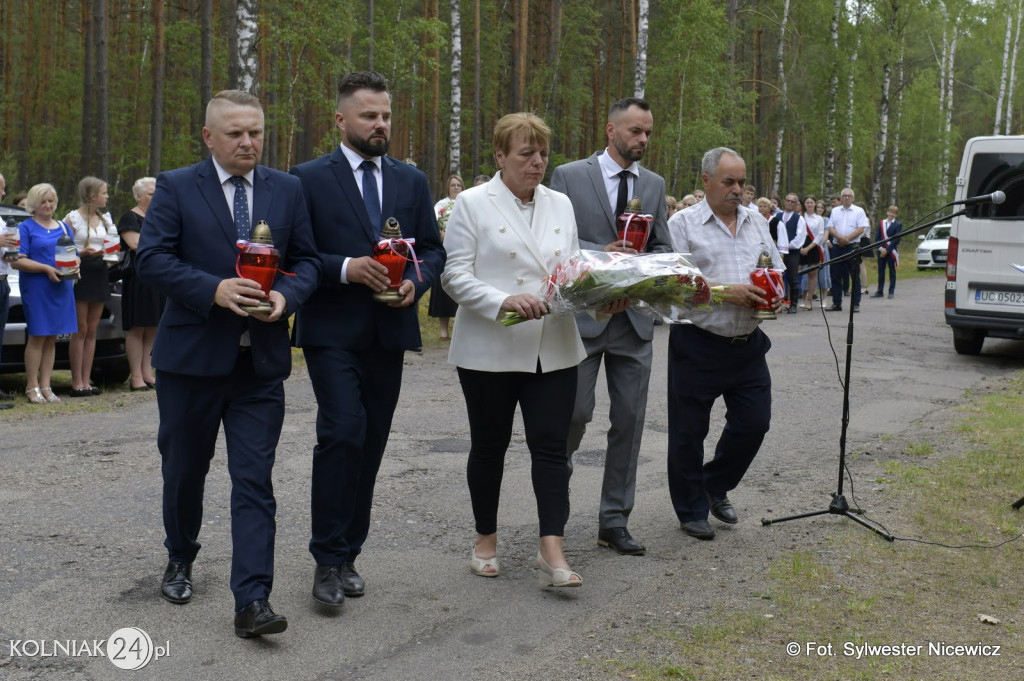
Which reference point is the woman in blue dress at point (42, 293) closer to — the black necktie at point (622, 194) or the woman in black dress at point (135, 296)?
the woman in black dress at point (135, 296)

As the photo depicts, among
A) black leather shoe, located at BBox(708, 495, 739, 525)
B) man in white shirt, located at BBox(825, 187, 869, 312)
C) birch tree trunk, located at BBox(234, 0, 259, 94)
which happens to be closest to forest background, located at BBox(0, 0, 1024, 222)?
birch tree trunk, located at BBox(234, 0, 259, 94)

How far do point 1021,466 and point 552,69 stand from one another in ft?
113

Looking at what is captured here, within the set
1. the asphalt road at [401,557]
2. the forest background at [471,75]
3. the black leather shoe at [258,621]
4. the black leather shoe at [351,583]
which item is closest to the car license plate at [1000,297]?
the asphalt road at [401,557]

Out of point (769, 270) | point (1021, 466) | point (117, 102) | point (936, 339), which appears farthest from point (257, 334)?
point (117, 102)

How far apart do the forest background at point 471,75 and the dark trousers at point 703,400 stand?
2008 centimetres

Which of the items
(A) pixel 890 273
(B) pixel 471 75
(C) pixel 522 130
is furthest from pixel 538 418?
(B) pixel 471 75

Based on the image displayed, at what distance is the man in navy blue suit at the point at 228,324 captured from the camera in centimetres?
453

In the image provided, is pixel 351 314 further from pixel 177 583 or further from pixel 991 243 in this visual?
pixel 991 243

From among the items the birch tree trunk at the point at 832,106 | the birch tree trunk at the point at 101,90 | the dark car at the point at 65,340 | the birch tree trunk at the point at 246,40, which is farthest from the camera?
the birch tree trunk at the point at 832,106

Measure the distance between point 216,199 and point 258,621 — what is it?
69.1 inches

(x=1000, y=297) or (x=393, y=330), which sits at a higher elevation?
(x=393, y=330)

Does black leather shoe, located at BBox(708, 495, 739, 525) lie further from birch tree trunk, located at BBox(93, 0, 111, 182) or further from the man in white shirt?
birch tree trunk, located at BBox(93, 0, 111, 182)

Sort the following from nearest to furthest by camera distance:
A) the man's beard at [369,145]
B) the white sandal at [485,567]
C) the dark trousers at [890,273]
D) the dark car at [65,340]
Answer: the man's beard at [369,145] < the white sandal at [485,567] < the dark car at [65,340] < the dark trousers at [890,273]

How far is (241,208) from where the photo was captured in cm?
474
